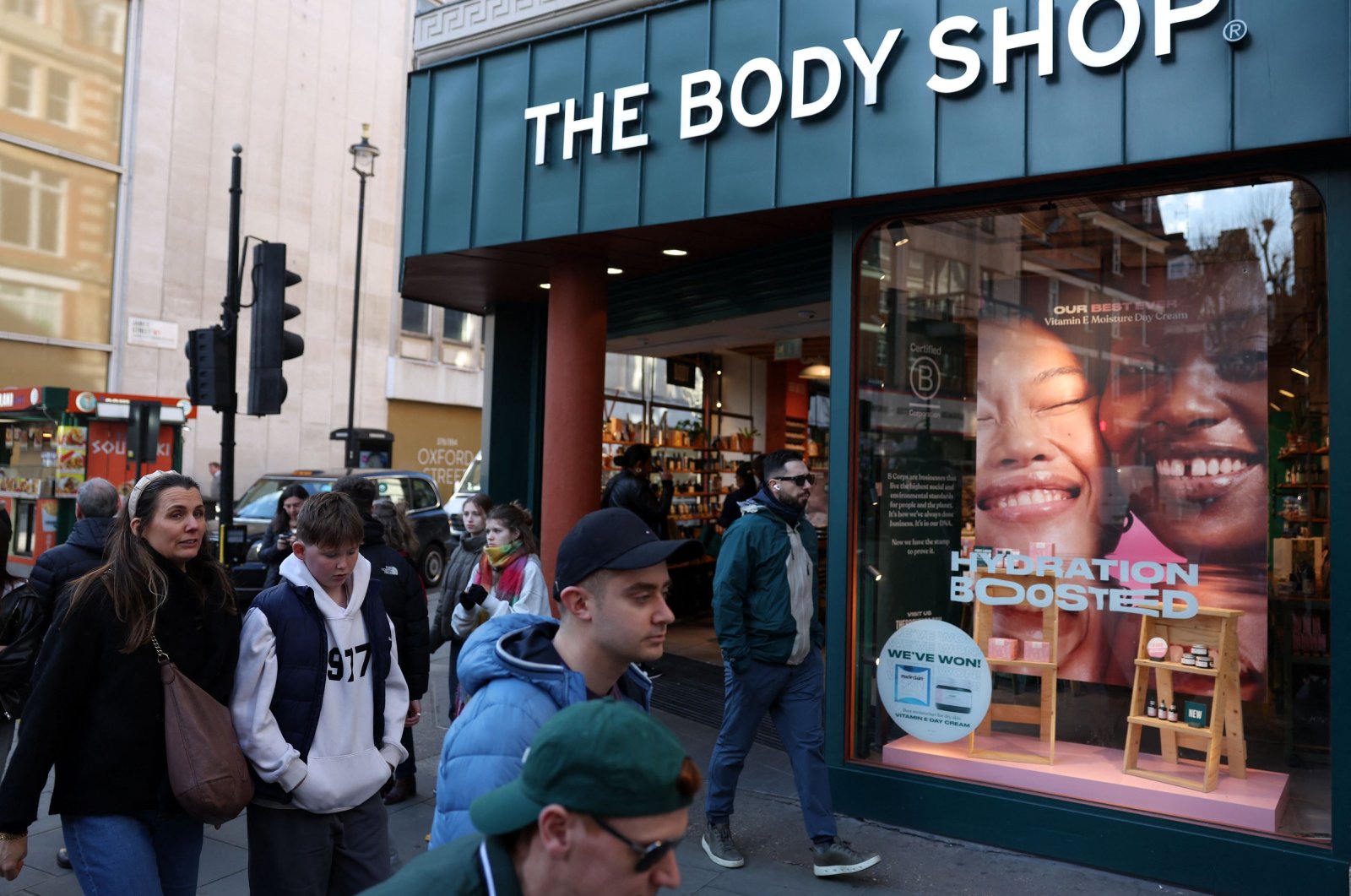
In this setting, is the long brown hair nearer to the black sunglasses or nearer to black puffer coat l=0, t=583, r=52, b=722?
black puffer coat l=0, t=583, r=52, b=722

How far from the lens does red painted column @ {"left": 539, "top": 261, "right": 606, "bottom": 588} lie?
326 inches

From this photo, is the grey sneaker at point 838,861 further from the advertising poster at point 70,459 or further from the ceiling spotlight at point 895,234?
the advertising poster at point 70,459

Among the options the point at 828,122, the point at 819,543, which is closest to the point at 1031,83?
the point at 828,122

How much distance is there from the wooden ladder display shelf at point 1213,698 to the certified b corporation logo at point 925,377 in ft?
5.77

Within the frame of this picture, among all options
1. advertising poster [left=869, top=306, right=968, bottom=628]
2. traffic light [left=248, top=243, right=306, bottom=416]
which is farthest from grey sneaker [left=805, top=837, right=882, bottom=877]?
traffic light [left=248, top=243, right=306, bottom=416]

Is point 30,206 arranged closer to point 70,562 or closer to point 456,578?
point 456,578

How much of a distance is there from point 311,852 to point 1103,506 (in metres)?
4.63

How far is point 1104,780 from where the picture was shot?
5559mm

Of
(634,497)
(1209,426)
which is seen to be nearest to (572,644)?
(1209,426)

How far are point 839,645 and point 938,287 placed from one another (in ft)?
7.34

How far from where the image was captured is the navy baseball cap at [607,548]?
2387mm

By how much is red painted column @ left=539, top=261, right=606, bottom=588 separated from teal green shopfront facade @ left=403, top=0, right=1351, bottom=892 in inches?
7.7

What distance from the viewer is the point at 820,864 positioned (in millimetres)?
5188

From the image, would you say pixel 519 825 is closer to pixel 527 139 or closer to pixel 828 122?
pixel 828 122
